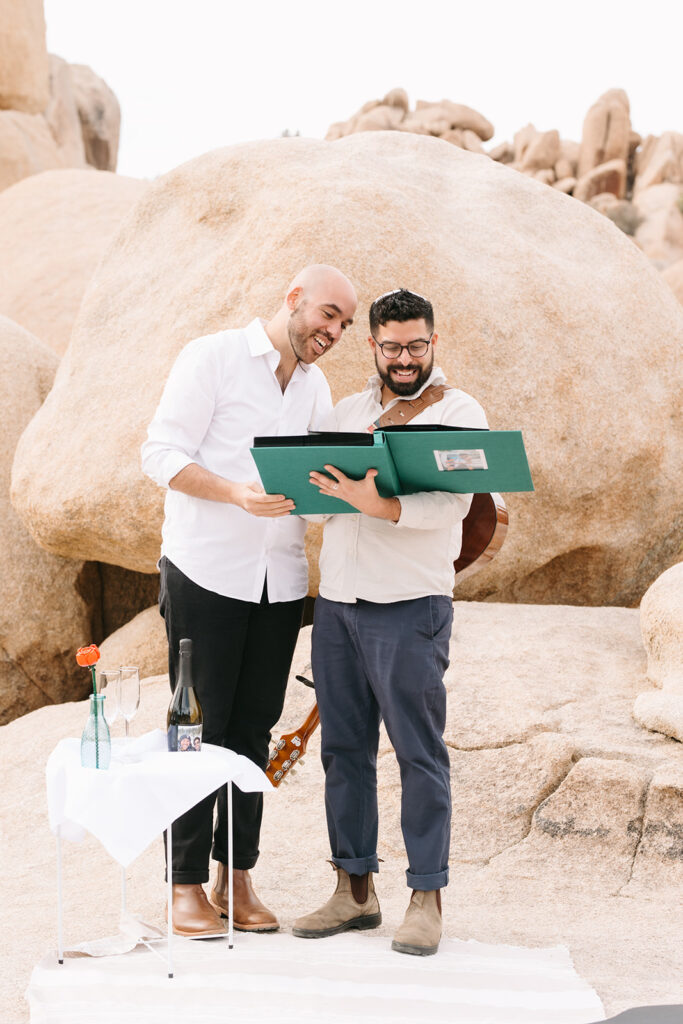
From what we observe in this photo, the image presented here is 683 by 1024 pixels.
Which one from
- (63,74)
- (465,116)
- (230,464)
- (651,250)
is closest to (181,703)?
(230,464)

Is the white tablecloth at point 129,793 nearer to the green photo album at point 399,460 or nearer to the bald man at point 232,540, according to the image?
the bald man at point 232,540

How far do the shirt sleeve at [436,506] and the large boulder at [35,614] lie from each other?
473cm

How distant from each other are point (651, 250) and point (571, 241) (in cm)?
2991

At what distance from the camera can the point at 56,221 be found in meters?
13.2

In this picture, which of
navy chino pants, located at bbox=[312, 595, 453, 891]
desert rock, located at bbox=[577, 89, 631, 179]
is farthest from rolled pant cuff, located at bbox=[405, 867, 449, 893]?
desert rock, located at bbox=[577, 89, 631, 179]

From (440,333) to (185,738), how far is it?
3.87 meters

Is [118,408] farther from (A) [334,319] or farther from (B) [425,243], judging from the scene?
(A) [334,319]

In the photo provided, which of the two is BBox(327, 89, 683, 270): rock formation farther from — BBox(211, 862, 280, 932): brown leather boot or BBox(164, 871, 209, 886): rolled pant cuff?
BBox(164, 871, 209, 886): rolled pant cuff

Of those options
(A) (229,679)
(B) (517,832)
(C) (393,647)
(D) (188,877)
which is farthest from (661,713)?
(D) (188,877)

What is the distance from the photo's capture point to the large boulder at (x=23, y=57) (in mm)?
19469

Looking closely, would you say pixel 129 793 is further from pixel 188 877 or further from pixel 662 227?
pixel 662 227

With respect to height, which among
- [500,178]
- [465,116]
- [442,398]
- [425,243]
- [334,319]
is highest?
[465,116]

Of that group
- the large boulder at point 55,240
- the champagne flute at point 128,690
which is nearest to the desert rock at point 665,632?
the champagne flute at point 128,690

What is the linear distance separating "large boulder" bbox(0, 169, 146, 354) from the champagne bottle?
8607 mm
